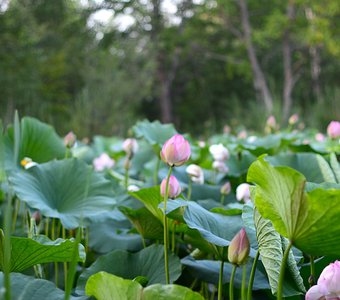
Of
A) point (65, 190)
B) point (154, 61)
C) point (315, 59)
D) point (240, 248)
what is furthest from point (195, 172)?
point (154, 61)

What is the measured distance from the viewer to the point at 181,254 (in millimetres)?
979

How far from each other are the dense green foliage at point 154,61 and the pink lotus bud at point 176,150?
20.7 ft

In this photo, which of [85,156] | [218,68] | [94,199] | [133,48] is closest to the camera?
[94,199]

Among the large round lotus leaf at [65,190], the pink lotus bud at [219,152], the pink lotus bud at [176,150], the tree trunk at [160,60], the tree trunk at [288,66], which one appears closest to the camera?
the pink lotus bud at [176,150]

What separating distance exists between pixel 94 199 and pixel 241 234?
1.50 ft

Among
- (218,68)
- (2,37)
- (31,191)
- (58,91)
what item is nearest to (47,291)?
(31,191)

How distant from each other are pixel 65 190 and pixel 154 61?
13.8m

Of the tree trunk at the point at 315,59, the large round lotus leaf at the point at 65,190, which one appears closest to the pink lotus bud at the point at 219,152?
the large round lotus leaf at the point at 65,190

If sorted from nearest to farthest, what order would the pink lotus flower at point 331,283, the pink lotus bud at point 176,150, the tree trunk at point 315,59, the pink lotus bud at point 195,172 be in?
the pink lotus flower at point 331,283 < the pink lotus bud at point 176,150 < the pink lotus bud at point 195,172 < the tree trunk at point 315,59

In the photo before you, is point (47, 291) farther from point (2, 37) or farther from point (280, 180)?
point (2, 37)

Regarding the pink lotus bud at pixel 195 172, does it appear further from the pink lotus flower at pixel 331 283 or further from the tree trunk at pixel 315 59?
the tree trunk at pixel 315 59

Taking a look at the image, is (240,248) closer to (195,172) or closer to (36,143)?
(195,172)

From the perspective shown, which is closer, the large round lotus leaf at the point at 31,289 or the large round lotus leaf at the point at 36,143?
the large round lotus leaf at the point at 31,289

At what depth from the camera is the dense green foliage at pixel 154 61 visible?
9219mm
